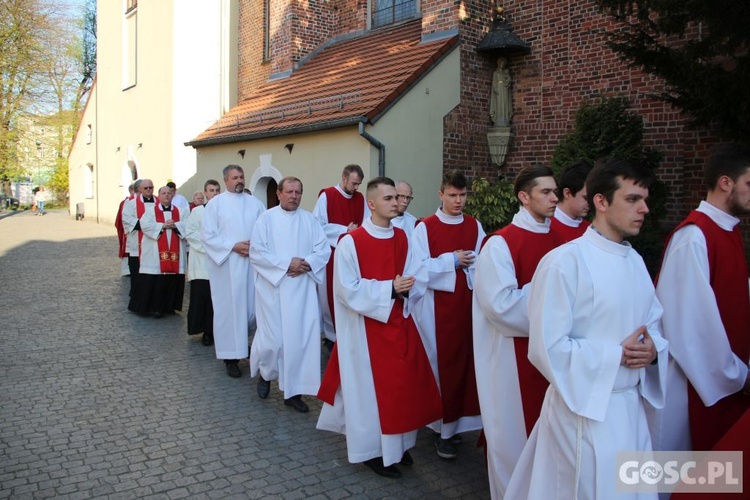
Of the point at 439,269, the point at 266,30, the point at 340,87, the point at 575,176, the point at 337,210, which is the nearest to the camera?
the point at 575,176

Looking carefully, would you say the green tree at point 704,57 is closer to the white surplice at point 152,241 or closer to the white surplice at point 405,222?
the white surplice at point 405,222

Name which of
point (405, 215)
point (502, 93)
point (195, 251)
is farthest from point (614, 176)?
point (502, 93)

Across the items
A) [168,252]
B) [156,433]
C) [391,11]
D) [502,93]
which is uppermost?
[391,11]

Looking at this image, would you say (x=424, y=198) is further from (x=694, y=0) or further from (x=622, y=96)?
(x=694, y=0)

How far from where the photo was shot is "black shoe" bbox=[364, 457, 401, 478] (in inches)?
179

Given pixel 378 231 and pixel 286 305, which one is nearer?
pixel 378 231

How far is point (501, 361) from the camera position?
3.95 meters

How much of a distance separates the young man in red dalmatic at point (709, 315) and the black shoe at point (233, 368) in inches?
181

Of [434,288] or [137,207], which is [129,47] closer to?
[137,207]

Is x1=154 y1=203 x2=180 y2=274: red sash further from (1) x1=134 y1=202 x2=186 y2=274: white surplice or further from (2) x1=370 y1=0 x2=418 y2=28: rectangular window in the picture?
(2) x1=370 y1=0 x2=418 y2=28: rectangular window

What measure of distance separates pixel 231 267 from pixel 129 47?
20.2 meters

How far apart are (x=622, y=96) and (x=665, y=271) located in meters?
7.01

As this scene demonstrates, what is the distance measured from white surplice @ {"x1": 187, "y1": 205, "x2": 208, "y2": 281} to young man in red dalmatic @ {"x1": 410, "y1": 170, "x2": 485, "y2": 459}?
3955 mm

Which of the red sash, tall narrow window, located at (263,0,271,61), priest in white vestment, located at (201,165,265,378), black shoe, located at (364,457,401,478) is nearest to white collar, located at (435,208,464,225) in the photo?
black shoe, located at (364,457,401,478)
